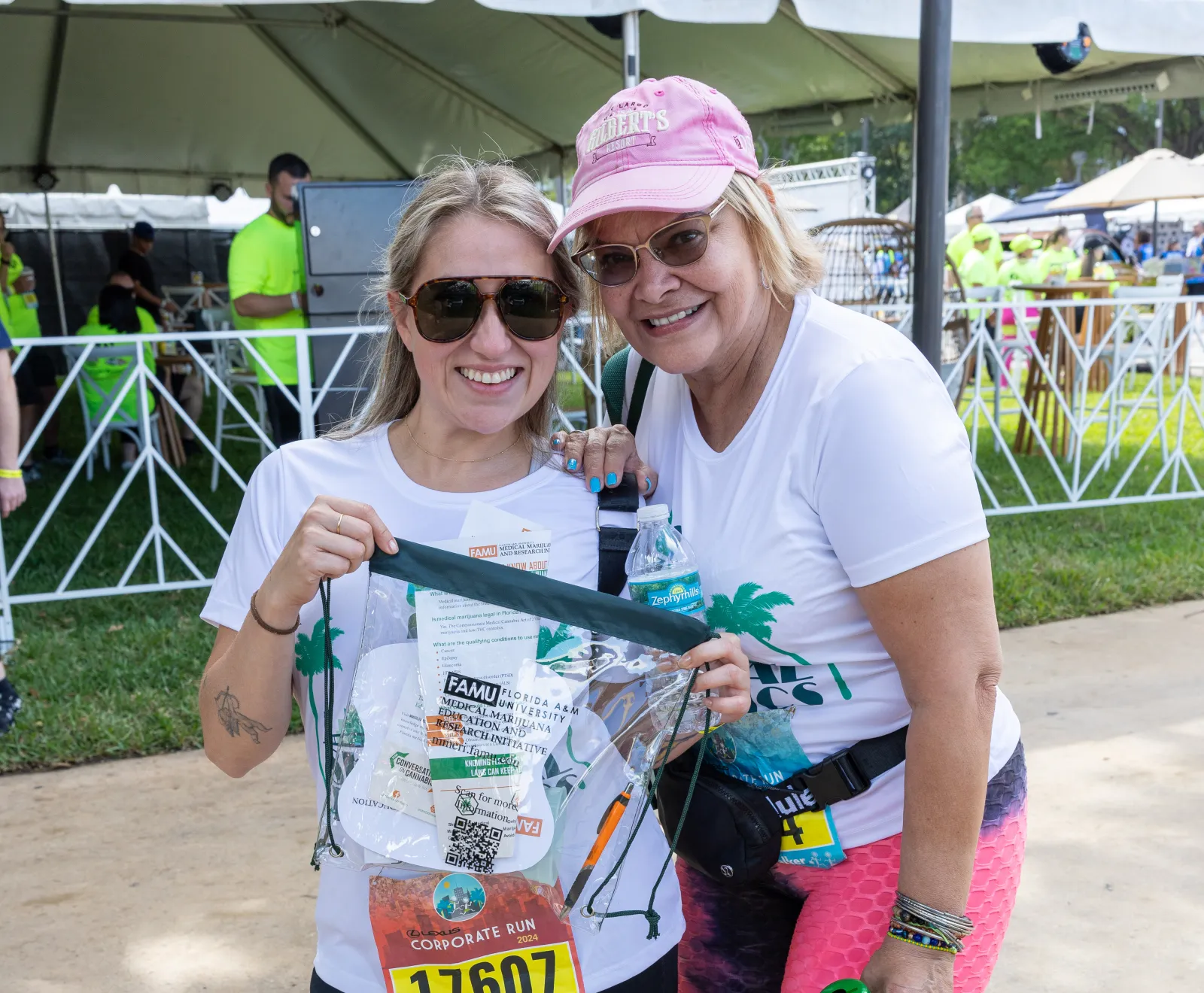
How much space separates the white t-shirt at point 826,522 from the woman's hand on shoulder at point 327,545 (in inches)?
19.7

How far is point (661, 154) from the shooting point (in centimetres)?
161

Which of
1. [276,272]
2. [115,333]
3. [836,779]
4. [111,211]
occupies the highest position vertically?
[111,211]

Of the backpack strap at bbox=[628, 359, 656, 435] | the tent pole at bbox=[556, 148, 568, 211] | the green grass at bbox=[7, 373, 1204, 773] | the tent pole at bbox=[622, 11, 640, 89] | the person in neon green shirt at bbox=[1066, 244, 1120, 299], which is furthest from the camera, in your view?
the person in neon green shirt at bbox=[1066, 244, 1120, 299]

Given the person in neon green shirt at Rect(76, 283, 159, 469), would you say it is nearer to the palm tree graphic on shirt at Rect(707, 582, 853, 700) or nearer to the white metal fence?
the white metal fence

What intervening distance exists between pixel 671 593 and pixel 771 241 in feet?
1.86

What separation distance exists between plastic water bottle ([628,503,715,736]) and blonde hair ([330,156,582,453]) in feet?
0.95

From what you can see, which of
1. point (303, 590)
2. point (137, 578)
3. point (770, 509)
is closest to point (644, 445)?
point (770, 509)

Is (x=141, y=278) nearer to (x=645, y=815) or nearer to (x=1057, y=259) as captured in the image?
(x=645, y=815)

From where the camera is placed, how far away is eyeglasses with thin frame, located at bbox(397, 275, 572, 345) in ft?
5.36

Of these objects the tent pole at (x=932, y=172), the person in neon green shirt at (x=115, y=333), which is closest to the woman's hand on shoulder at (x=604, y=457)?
the tent pole at (x=932, y=172)

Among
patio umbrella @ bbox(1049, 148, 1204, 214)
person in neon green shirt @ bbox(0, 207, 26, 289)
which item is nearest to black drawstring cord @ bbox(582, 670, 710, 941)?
person in neon green shirt @ bbox(0, 207, 26, 289)

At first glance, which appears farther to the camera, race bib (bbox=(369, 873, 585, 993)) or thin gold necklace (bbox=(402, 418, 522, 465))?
thin gold necklace (bbox=(402, 418, 522, 465))

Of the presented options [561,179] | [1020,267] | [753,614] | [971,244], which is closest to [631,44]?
[753,614]

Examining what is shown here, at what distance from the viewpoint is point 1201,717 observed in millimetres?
4523
